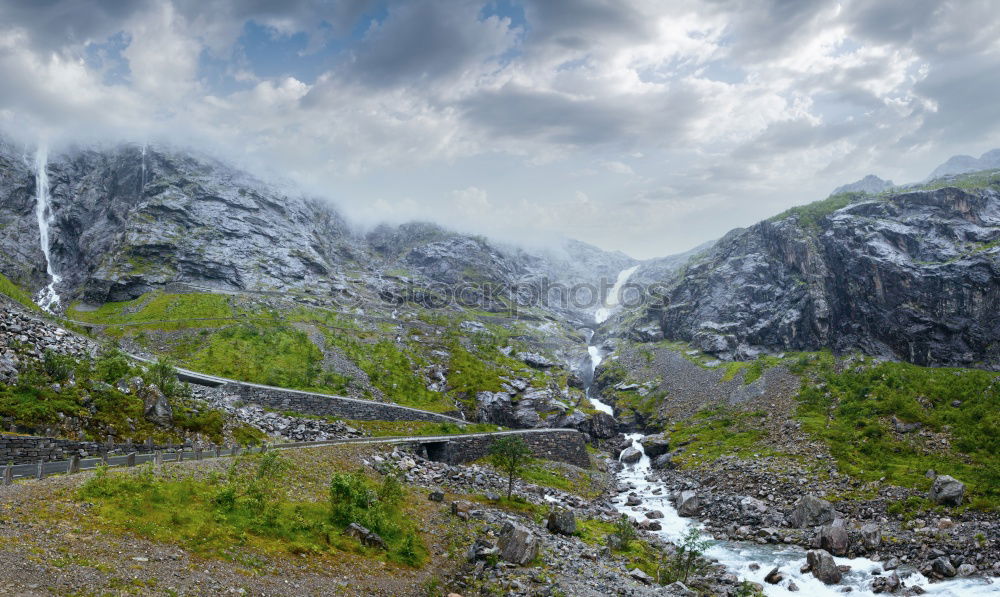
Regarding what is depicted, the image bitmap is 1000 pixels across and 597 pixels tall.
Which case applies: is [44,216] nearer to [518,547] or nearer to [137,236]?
[137,236]

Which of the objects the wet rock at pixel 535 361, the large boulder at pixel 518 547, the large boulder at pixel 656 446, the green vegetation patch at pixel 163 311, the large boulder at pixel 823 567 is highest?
the green vegetation patch at pixel 163 311

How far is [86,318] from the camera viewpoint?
11550 centimetres

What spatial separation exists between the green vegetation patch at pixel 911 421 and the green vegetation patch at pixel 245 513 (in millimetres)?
55132

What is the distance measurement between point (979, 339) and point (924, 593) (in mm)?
95857

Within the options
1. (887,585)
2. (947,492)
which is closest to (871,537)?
(887,585)

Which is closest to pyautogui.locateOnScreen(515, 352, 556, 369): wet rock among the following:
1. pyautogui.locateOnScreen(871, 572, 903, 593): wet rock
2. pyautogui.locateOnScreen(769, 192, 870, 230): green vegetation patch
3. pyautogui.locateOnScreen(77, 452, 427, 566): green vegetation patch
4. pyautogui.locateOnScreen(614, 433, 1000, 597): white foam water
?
pyautogui.locateOnScreen(614, 433, 1000, 597): white foam water

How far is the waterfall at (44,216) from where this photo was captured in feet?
483

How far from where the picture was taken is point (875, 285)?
127375 mm

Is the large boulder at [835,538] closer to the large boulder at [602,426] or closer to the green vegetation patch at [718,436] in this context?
the green vegetation patch at [718,436]

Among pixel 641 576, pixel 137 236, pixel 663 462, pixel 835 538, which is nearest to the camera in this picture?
pixel 641 576

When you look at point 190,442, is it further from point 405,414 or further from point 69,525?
point 405,414

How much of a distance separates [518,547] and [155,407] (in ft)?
121

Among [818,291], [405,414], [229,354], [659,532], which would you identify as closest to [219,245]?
[229,354]

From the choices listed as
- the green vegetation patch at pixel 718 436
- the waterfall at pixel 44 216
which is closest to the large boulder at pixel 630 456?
the green vegetation patch at pixel 718 436
